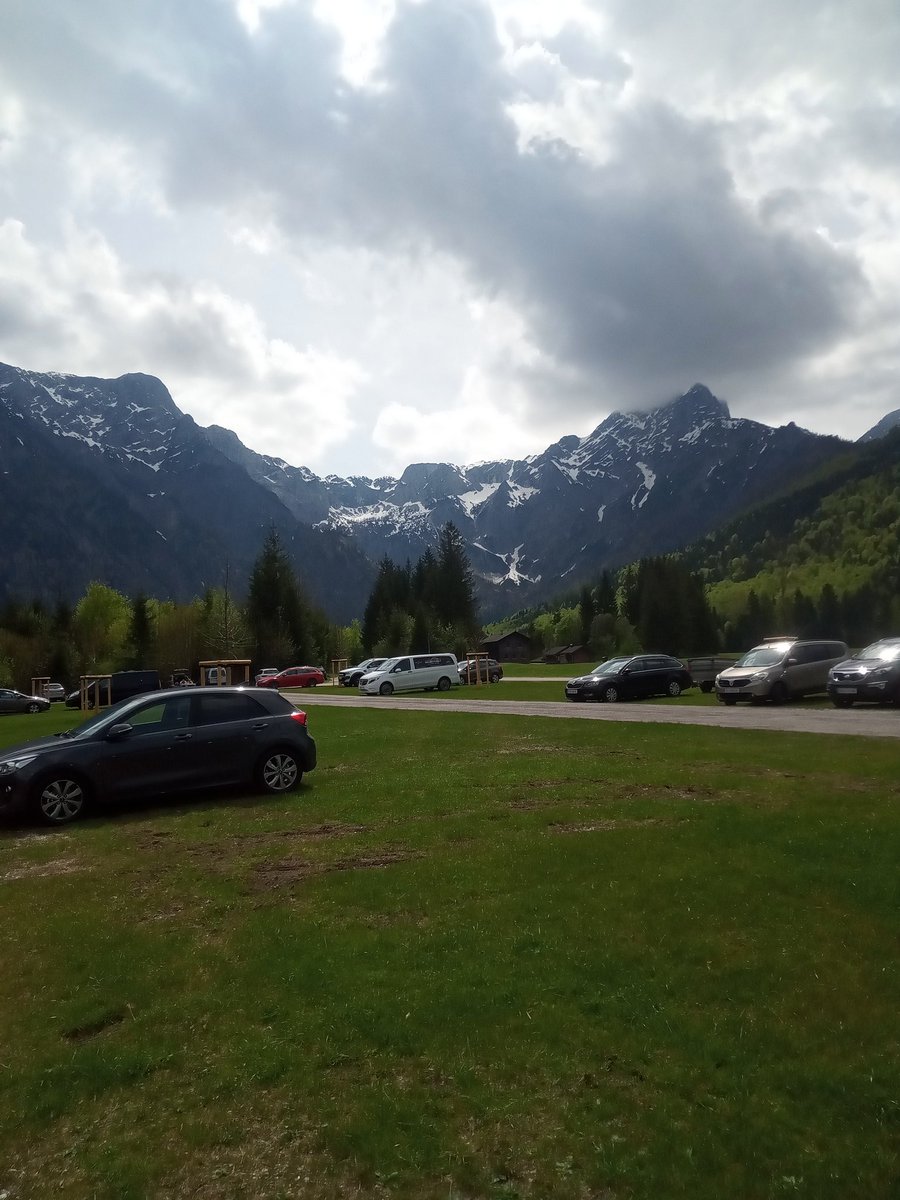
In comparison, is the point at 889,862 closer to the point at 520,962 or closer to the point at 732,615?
the point at 520,962

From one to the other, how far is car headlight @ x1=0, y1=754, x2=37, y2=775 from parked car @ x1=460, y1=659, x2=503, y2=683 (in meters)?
44.1

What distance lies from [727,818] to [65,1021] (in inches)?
275

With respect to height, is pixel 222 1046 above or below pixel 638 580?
below

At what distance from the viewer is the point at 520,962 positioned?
17.3ft

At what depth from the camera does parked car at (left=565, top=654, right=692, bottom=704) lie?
33.2 meters

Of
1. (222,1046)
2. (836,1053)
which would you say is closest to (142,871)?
(222,1046)

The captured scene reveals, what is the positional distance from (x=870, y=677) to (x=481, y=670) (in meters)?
34.4

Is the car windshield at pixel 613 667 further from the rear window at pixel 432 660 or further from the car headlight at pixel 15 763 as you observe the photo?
the car headlight at pixel 15 763

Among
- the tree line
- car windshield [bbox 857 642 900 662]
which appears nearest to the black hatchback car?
car windshield [bbox 857 642 900 662]

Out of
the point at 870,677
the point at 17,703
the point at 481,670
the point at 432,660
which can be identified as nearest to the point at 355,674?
the point at 481,670

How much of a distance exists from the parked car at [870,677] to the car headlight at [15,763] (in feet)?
73.1

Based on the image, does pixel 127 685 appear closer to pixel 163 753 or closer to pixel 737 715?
pixel 737 715

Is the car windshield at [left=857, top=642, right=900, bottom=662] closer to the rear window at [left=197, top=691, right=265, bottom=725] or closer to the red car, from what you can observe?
the rear window at [left=197, top=691, right=265, bottom=725]

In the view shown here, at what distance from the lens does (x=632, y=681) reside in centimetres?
3366
